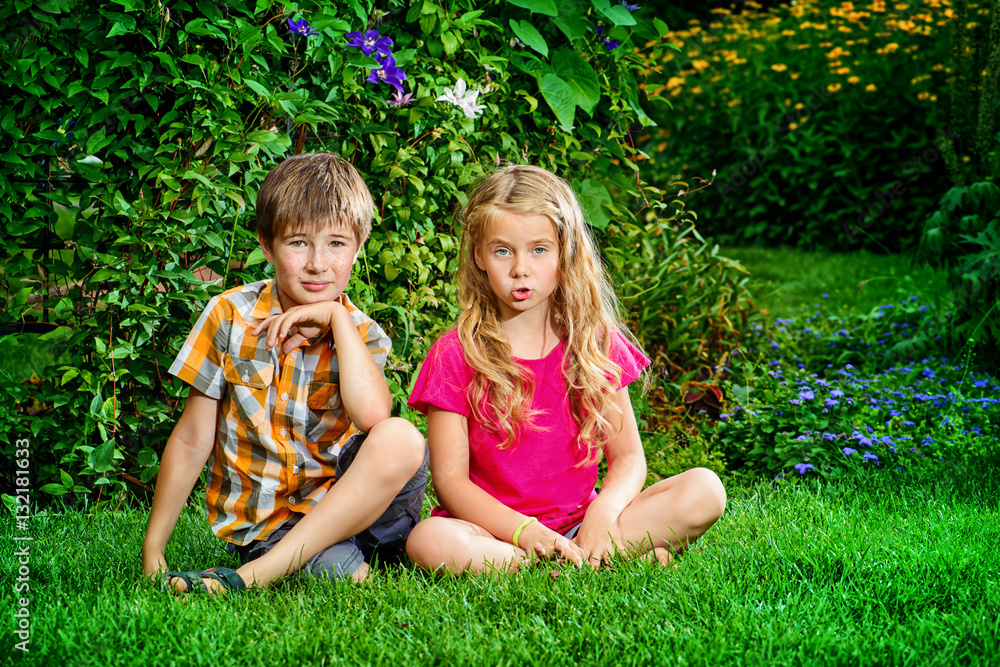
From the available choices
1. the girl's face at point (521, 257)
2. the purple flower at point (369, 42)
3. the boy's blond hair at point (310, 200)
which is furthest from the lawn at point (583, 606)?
the purple flower at point (369, 42)

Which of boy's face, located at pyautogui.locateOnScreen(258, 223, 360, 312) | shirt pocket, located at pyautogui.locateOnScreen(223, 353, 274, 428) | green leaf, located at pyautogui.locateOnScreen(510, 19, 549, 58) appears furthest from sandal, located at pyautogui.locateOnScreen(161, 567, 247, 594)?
green leaf, located at pyautogui.locateOnScreen(510, 19, 549, 58)

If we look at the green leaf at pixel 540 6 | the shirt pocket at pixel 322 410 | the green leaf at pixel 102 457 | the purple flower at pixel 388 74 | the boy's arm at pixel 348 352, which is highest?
the green leaf at pixel 540 6

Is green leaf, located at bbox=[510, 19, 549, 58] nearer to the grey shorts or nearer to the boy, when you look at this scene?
the boy

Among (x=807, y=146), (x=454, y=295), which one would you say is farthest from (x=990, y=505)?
(x=807, y=146)

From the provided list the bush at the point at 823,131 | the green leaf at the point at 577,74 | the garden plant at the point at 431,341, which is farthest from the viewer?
the bush at the point at 823,131

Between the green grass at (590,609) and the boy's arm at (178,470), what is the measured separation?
3.8 inches

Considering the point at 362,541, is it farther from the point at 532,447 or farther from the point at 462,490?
the point at 532,447

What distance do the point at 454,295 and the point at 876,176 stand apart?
4943 millimetres

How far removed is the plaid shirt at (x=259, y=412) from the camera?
83.2 inches

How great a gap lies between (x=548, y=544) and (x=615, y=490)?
0.87ft

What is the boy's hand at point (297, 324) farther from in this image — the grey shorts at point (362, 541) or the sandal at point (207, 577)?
the sandal at point (207, 577)

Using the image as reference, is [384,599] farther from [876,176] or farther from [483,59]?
[876,176]

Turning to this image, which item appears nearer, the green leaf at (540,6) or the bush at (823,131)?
the green leaf at (540,6)

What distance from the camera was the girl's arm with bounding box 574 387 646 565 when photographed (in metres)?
2.16
